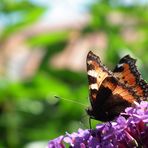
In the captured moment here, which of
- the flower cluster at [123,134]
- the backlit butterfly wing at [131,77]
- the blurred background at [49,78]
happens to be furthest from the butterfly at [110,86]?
the blurred background at [49,78]

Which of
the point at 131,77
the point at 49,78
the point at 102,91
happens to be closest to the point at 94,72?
the point at 102,91

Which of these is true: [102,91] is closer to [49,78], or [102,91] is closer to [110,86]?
[110,86]

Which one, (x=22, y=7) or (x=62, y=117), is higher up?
(x=22, y=7)

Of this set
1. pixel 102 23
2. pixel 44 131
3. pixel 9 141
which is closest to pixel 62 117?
pixel 44 131

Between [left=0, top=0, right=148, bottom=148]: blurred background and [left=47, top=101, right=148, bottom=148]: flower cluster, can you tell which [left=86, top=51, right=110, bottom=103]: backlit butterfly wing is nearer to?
[left=47, top=101, right=148, bottom=148]: flower cluster

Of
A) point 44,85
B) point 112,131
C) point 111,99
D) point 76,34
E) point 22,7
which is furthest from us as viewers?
point 76,34

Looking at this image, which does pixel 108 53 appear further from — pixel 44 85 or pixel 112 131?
pixel 112 131

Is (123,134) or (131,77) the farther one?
(131,77)

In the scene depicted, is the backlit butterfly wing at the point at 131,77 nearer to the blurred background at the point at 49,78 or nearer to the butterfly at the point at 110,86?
the butterfly at the point at 110,86
